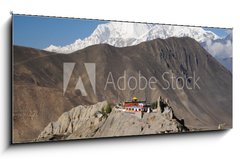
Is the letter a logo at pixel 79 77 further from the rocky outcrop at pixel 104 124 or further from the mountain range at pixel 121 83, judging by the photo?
the rocky outcrop at pixel 104 124

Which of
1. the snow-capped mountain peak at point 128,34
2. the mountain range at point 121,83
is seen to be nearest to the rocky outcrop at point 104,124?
the mountain range at point 121,83

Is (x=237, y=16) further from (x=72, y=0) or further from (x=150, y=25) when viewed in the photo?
(x=72, y=0)

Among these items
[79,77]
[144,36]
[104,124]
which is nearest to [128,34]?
[144,36]

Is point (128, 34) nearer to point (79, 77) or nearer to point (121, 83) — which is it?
point (121, 83)

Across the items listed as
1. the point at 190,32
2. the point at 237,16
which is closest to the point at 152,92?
the point at 190,32

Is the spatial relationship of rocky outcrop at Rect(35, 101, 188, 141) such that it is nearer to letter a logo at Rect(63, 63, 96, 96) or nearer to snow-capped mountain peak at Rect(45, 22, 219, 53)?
letter a logo at Rect(63, 63, 96, 96)

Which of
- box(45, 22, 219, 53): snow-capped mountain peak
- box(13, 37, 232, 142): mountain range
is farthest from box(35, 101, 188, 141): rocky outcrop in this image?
box(45, 22, 219, 53): snow-capped mountain peak
